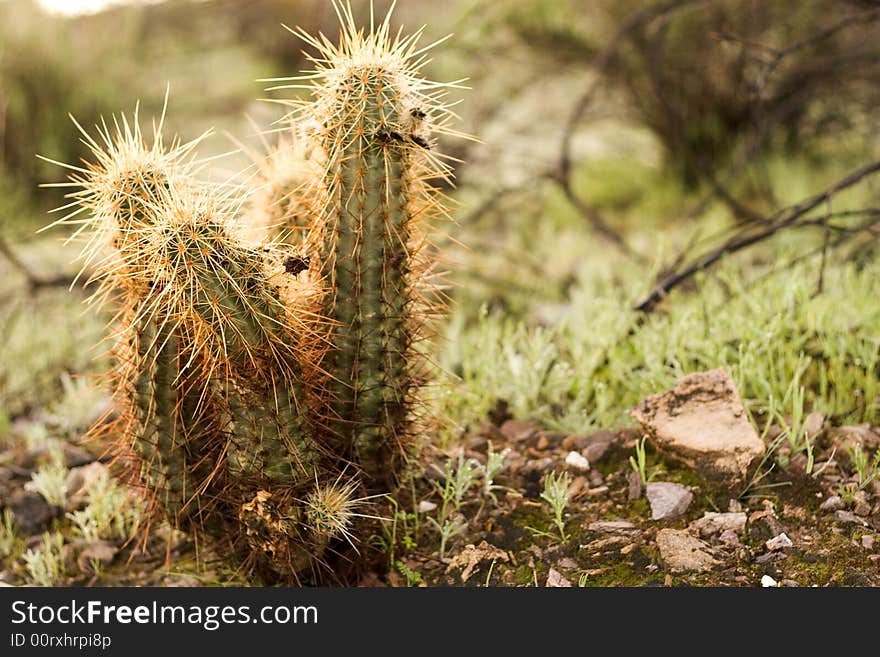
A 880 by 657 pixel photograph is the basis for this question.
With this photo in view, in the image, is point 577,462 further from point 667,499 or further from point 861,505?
point 861,505

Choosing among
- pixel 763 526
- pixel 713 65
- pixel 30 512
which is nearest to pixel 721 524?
pixel 763 526

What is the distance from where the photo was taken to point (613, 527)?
7.54ft

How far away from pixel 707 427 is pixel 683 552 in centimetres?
36

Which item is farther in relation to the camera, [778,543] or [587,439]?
[587,439]

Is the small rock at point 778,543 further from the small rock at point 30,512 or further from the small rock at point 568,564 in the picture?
the small rock at point 30,512

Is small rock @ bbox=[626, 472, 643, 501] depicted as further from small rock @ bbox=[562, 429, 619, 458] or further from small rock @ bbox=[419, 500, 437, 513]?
small rock @ bbox=[419, 500, 437, 513]

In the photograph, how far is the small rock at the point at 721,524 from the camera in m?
2.23

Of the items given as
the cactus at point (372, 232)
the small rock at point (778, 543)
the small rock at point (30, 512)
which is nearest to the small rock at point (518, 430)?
the cactus at point (372, 232)

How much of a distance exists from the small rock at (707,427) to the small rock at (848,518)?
0.23m

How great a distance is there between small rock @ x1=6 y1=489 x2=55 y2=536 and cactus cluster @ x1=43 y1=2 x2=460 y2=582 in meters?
0.83

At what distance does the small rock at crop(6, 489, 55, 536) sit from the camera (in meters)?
2.85

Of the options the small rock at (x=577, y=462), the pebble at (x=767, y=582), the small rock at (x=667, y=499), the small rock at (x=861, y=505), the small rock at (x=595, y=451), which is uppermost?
the small rock at (x=595, y=451)

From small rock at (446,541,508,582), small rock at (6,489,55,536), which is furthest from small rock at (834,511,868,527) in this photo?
small rock at (6,489,55,536)

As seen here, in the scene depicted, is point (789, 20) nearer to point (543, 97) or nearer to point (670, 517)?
point (543, 97)
